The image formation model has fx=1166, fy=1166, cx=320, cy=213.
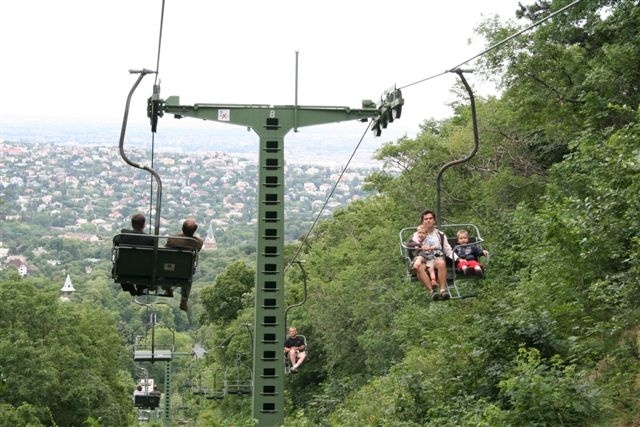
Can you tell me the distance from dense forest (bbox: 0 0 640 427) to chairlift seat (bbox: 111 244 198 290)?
1.64m

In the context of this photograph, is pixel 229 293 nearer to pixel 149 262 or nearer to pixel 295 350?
pixel 295 350

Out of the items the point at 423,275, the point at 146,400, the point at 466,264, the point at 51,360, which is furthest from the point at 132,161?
the point at 51,360

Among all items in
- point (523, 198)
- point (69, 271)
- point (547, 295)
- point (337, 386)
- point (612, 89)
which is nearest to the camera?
point (547, 295)

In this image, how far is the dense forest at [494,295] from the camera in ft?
49.7

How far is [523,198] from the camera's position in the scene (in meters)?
30.6

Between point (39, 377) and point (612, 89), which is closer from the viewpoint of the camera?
point (612, 89)

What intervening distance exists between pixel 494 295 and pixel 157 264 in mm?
12282

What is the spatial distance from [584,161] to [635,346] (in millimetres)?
5684

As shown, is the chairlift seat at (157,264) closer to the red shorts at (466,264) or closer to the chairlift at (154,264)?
the chairlift at (154,264)

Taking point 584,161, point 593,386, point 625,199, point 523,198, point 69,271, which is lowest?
point 593,386

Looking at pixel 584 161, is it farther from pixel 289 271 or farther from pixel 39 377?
pixel 289 271

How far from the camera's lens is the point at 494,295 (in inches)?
923

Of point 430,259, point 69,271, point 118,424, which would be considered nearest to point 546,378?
point 430,259

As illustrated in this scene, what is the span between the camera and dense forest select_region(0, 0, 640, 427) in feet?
49.7
